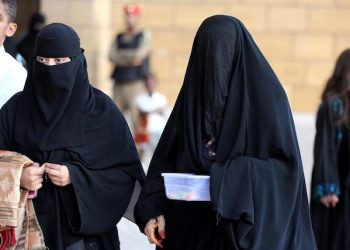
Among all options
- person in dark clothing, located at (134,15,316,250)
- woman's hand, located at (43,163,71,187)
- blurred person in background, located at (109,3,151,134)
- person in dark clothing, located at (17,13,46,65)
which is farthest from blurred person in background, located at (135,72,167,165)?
person in dark clothing, located at (134,15,316,250)

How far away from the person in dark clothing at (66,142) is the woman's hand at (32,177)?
0.04m

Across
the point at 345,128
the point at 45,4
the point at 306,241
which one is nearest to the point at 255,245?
the point at 306,241

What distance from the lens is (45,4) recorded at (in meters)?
12.6

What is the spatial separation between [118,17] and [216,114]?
922cm

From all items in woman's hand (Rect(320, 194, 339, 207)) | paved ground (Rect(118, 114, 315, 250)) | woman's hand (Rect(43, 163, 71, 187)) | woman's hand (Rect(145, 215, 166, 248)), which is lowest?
paved ground (Rect(118, 114, 315, 250))

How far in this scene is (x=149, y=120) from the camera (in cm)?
1136

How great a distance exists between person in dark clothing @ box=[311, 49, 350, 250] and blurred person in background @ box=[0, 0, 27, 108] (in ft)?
7.97

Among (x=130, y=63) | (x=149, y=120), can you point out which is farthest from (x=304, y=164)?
(x=130, y=63)

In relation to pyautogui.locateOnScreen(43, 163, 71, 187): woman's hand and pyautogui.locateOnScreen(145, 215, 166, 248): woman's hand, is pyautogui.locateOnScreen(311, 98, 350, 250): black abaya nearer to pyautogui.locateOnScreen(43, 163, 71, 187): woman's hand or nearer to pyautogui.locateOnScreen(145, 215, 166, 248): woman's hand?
pyautogui.locateOnScreen(145, 215, 166, 248): woman's hand

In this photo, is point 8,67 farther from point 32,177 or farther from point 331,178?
point 331,178

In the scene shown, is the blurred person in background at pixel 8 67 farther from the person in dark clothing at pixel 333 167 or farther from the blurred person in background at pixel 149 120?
the blurred person in background at pixel 149 120

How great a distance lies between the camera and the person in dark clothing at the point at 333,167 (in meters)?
6.76

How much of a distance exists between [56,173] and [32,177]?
118 millimetres

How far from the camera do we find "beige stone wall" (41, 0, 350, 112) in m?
13.4
